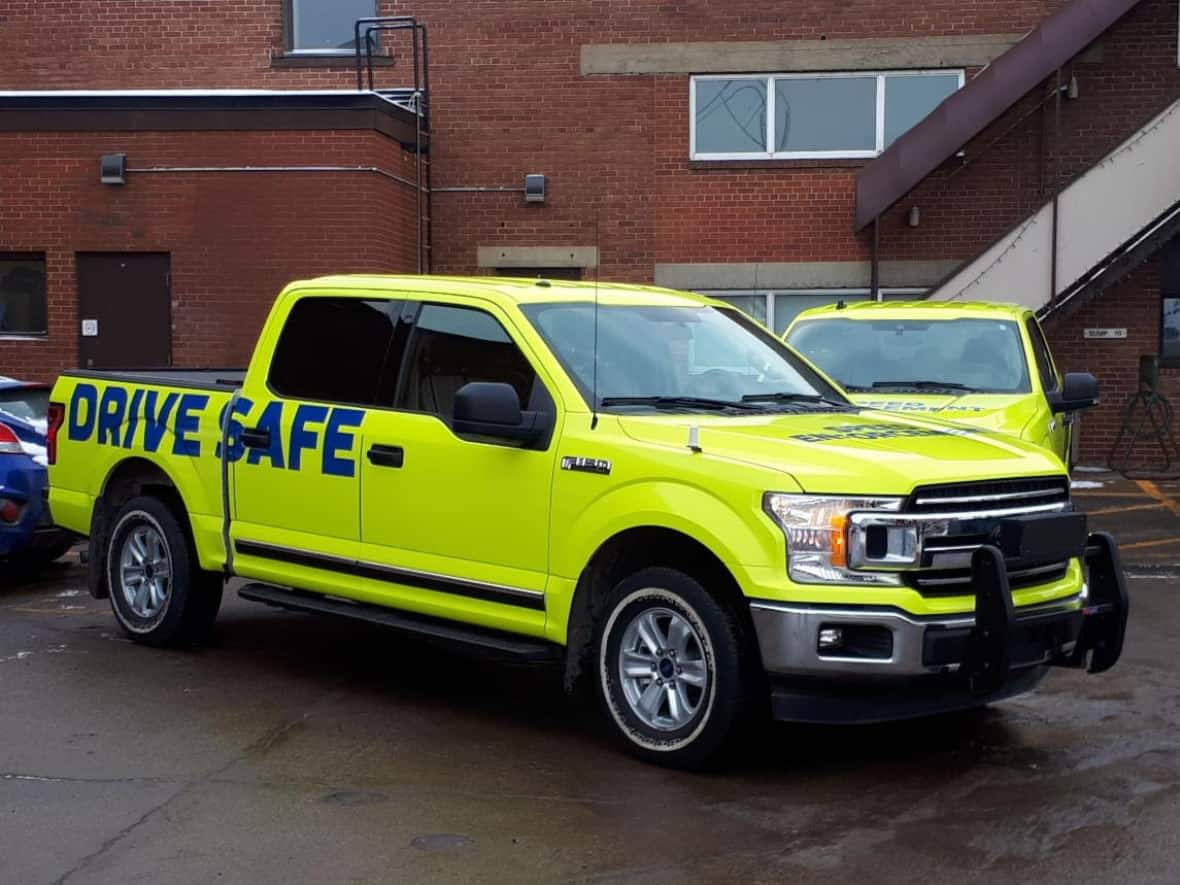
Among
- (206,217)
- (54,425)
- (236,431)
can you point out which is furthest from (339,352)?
(206,217)

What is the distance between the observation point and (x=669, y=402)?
6758mm

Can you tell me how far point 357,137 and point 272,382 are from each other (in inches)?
387

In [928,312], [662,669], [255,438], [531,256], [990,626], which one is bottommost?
[662,669]

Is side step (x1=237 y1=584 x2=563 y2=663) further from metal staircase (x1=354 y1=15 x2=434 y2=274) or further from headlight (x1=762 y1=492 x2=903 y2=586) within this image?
metal staircase (x1=354 y1=15 x2=434 y2=274)

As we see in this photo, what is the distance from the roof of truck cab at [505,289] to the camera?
7133 millimetres

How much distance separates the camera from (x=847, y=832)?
5.37m

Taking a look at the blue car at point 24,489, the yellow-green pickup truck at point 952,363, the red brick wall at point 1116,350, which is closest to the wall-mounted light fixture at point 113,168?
the blue car at point 24,489

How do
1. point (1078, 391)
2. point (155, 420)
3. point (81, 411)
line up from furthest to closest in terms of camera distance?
1. point (1078, 391)
2. point (81, 411)
3. point (155, 420)

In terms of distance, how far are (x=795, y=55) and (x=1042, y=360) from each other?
27.6 feet

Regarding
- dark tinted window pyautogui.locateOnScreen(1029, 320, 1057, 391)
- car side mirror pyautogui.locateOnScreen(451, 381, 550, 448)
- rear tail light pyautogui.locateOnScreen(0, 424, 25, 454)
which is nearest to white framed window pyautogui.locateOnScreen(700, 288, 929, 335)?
dark tinted window pyautogui.locateOnScreen(1029, 320, 1057, 391)

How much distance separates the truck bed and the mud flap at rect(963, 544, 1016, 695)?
4.08 metres

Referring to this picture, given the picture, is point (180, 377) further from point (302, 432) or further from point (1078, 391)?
point (1078, 391)

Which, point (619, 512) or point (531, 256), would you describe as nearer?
point (619, 512)

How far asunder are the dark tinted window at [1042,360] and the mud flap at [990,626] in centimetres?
546
